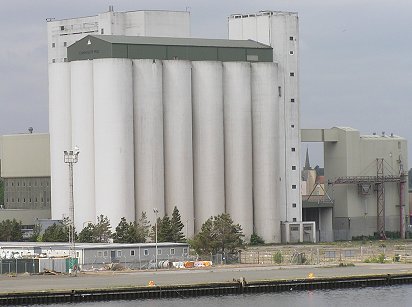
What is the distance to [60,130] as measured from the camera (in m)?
178

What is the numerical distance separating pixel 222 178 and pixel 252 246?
9.82 metres

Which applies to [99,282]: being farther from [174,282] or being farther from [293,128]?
[293,128]

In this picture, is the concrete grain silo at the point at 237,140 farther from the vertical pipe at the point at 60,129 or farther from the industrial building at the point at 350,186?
the vertical pipe at the point at 60,129

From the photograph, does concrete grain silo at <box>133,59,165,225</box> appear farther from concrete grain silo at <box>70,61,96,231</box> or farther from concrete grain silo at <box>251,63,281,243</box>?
concrete grain silo at <box>251,63,281,243</box>

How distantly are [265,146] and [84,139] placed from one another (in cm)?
2376

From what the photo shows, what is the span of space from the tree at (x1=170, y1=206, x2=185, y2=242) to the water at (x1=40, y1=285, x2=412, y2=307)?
55.2m

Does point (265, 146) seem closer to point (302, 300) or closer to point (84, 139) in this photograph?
point (84, 139)

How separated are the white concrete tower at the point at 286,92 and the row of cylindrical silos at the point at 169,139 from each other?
3.48 metres

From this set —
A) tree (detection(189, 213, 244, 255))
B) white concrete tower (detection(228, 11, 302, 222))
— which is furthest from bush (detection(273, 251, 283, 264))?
white concrete tower (detection(228, 11, 302, 222))

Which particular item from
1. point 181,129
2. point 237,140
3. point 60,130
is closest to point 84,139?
point 60,130

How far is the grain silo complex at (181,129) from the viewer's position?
171125mm

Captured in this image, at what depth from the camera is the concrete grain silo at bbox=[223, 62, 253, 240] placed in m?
179

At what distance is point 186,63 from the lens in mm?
176750

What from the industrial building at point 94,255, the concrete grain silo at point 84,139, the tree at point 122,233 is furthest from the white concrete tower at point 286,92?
the industrial building at point 94,255
